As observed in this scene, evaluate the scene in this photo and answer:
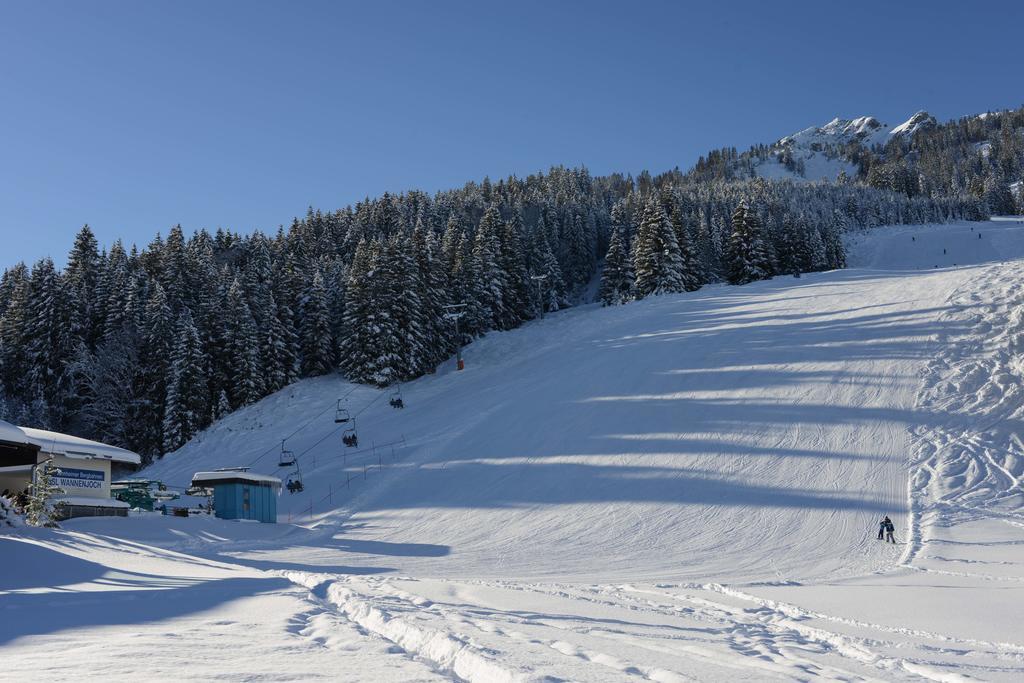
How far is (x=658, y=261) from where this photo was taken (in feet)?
215

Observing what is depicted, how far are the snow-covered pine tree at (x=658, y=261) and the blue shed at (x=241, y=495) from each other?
4247 cm

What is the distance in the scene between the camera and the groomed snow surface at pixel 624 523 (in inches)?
294

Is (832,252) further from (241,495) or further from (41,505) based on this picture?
(41,505)

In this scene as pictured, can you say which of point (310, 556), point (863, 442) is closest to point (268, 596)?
point (310, 556)

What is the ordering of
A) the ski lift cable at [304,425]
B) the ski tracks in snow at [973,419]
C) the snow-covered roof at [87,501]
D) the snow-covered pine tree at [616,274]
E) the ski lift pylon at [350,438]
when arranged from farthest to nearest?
the snow-covered pine tree at [616,274], the ski lift cable at [304,425], the ski lift pylon at [350,438], the snow-covered roof at [87,501], the ski tracks in snow at [973,419]

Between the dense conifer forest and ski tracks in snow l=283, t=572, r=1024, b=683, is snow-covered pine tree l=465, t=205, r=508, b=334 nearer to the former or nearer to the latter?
the dense conifer forest

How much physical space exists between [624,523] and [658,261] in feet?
145

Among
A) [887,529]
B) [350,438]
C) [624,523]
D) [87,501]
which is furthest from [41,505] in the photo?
[887,529]

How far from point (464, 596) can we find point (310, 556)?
445 inches

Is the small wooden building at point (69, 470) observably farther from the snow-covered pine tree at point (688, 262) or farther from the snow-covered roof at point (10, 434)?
the snow-covered pine tree at point (688, 262)

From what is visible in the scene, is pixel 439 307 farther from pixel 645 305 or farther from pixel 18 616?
pixel 18 616

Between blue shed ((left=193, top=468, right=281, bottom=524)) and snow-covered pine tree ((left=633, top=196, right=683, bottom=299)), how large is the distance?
139 feet

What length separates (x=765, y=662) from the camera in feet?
24.2

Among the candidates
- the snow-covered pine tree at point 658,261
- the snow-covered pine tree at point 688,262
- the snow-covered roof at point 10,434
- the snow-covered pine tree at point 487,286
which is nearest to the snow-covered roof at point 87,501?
the snow-covered roof at point 10,434
